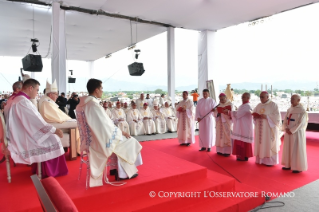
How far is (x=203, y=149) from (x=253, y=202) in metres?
3.54

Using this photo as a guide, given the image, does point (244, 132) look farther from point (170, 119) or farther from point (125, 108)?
point (125, 108)

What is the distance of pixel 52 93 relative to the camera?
4742mm

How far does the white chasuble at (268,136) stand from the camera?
17.4 ft

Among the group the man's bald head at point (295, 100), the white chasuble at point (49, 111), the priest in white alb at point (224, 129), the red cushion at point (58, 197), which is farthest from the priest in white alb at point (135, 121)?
the red cushion at point (58, 197)

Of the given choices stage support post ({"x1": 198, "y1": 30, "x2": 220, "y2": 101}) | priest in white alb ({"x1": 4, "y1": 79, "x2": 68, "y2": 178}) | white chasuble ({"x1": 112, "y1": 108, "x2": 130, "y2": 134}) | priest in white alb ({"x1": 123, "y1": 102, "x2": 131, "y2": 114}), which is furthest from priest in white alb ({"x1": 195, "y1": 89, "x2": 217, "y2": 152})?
stage support post ({"x1": 198, "y1": 30, "x2": 220, "y2": 101})

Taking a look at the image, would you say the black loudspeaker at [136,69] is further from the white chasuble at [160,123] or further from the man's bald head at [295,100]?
the man's bald head at [295,100]

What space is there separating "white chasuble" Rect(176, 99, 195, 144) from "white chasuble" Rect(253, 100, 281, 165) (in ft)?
7.91

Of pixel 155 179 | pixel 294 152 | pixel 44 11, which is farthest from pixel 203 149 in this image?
pixel 44 11

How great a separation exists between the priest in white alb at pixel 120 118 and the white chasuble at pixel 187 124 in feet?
8.55

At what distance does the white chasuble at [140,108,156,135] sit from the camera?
10109 millimetres

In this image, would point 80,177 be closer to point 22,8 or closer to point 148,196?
Answer: point 148,196

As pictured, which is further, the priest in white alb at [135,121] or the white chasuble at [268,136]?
the priest in white alb at [135,121]

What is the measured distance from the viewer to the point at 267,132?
17.7 feet

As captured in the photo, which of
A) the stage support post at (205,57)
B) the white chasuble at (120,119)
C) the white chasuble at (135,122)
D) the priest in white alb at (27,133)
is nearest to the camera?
the priest in white alb at (27,133)
